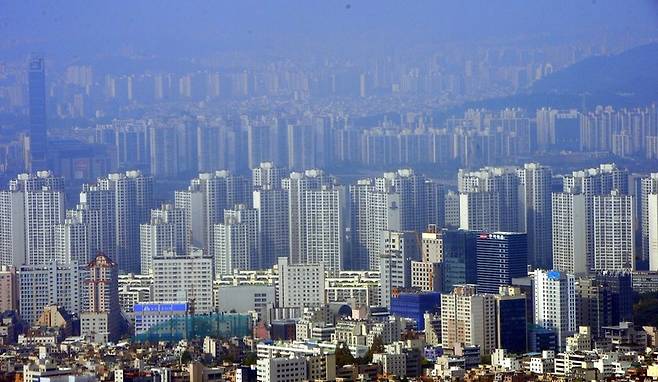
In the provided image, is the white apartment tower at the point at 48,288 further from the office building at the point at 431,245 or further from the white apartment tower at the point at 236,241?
the office building at the point at 431,245

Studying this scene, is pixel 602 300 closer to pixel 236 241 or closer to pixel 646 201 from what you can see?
pixel 646 201

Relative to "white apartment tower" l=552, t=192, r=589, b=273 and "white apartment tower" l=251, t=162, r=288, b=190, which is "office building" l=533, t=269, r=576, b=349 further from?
"white apartment tower" l=251, t=162, r=288, b=190

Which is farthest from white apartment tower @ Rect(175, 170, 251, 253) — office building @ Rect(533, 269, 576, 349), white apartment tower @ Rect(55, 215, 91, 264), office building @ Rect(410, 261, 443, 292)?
office building @ Rect(533, 269, 576, 349)

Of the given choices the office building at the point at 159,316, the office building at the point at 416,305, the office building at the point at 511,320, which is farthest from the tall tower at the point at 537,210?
the office building at the point at 159,316

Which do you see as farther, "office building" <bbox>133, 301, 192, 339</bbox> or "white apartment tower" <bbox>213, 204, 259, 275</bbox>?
"white apartment tower" <bbox>213, 204, 259, 275</bbox>

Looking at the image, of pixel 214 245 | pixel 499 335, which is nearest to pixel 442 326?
pixel 499 335

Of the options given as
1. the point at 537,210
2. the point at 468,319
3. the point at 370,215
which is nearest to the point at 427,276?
the point at 468,319
